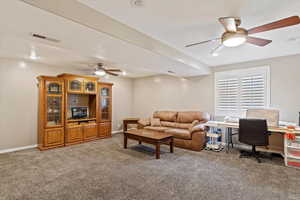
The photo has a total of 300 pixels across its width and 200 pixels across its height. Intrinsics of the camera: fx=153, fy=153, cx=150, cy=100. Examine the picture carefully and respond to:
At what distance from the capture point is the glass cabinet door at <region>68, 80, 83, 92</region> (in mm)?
4914

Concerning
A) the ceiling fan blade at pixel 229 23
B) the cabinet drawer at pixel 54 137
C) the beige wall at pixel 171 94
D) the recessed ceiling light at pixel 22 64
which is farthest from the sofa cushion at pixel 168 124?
the recessed ceiling light at pixel 22 64

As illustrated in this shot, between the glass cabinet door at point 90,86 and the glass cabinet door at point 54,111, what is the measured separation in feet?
2.83

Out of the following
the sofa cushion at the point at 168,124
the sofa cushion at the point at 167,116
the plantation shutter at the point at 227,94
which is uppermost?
the plantation shutter at the point at 227,94

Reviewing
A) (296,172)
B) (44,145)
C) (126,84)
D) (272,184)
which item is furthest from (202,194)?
(126,84)

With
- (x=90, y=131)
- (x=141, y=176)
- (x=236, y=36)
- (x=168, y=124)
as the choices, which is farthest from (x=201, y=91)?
(x=90, y=131)

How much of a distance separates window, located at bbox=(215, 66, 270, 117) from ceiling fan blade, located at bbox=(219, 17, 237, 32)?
305 cm

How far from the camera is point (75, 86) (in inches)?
198

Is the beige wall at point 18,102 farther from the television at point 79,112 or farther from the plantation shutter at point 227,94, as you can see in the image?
the plantation shutter at point 227,94

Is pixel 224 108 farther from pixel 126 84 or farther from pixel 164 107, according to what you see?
pixel 126 84

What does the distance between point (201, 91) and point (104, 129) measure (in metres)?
3.87

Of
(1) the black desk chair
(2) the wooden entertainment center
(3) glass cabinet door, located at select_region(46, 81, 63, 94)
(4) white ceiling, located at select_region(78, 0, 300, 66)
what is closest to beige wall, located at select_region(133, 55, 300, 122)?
(4) white ceiling, located at select_region(78, 0, 300, 66)

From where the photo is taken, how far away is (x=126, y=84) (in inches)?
292

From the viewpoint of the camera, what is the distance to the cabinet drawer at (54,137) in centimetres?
438

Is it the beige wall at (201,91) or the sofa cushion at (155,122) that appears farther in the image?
the sofa cushion at (155,122)
